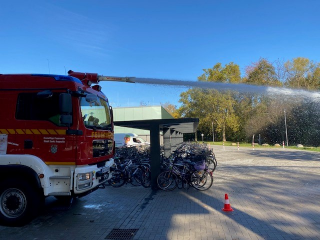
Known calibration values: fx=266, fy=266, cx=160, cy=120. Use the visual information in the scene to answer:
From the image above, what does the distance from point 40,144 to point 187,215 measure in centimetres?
353

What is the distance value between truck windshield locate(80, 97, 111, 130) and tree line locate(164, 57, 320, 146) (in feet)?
94.0

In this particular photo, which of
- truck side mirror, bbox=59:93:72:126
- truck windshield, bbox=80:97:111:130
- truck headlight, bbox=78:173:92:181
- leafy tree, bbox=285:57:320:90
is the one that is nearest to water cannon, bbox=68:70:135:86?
truck windshield, bbox=80:97:111:130

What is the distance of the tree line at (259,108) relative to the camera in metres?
40.5

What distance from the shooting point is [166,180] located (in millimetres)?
8695

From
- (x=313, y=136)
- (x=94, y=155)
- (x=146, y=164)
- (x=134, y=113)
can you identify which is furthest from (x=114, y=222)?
(x=313, y=136)

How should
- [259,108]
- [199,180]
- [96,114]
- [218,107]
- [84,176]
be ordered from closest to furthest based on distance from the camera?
[84,176], [96,114], [199,180], [259,108], [218,107]

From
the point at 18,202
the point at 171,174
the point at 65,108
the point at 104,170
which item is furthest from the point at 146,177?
the point at 65,108

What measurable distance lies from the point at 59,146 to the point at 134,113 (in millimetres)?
30690

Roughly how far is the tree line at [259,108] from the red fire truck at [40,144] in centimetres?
3020

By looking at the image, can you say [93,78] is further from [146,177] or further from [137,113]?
[137,113]

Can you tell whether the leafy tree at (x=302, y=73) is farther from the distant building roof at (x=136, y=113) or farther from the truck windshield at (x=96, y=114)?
the truck windshield at (x=96, y=114)

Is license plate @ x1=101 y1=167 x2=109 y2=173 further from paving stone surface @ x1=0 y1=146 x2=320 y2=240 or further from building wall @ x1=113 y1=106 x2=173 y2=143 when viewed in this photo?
building wall @ x1=113 y1=106 x2=173 y2=143

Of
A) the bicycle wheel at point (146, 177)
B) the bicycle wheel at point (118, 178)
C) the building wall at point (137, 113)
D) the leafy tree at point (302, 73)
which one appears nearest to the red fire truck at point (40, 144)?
the bicycle wheel at point (146, 177)

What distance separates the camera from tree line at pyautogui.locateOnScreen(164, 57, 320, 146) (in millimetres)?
40500
